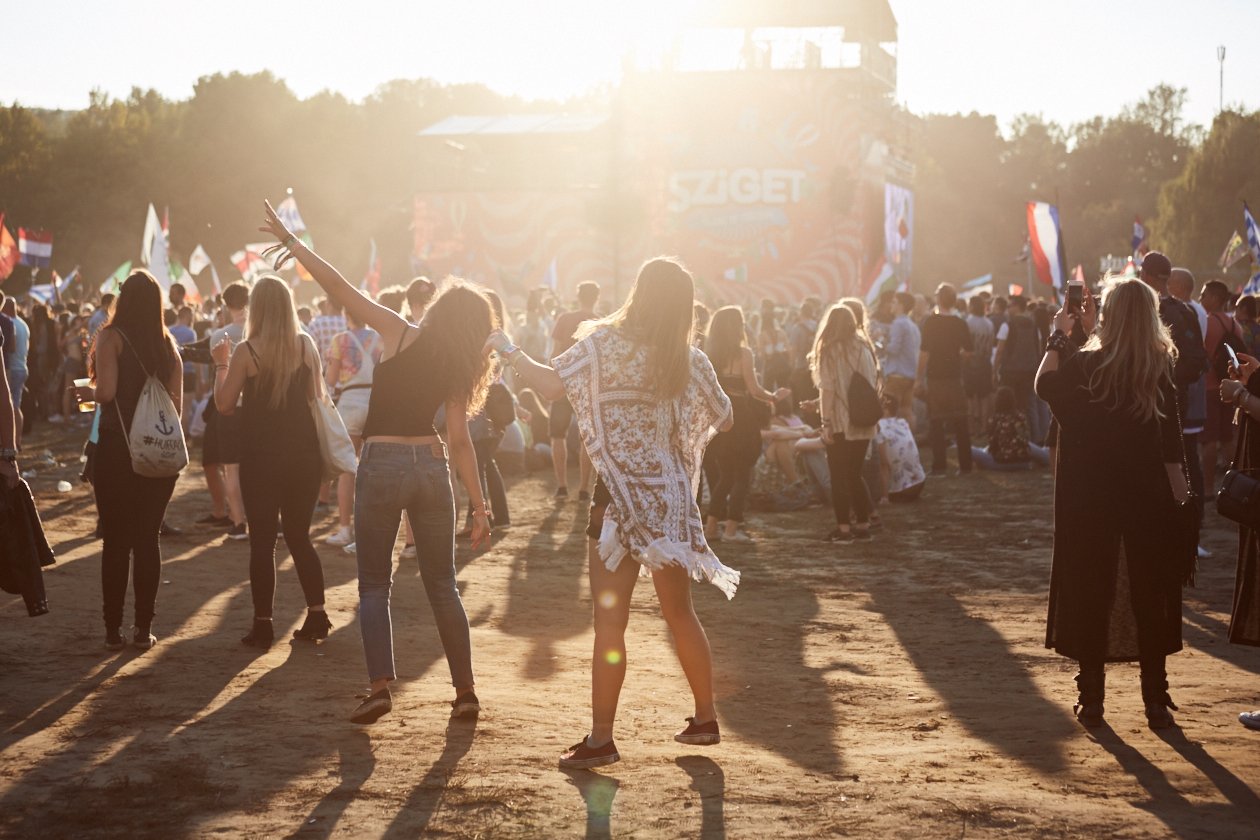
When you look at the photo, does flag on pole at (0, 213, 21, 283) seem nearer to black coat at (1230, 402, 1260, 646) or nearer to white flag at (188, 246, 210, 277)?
white flag at (188, 246, 210, 277)

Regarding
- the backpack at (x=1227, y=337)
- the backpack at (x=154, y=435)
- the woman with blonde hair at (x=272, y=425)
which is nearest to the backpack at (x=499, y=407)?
the woman with blonde hair at (x=272, y=425)

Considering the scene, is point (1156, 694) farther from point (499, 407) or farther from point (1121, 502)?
point (499, 407)

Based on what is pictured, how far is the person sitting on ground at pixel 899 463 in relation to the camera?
1491cm

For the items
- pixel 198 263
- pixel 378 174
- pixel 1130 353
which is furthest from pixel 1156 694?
pixel 378 174

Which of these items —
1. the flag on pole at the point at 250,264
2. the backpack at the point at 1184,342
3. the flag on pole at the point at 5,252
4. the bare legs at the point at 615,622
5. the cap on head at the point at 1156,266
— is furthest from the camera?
the flag on pole at the point at 250,264

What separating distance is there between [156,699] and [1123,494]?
421 centimetres

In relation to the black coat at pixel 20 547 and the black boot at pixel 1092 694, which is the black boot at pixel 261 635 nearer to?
the black coat at pixel 20 547

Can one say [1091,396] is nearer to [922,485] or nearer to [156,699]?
[156,699]

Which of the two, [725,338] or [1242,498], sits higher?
[725,338]

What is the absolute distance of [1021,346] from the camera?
61.8 ft

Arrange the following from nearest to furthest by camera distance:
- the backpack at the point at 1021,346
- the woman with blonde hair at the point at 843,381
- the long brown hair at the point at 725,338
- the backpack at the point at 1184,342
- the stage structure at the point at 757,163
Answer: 1. the backpack at the point at 1184,342
2. the long brown hair at the point at 725,338
3. the woman with blonde hair at the point at 843,381
4. the backpack at the point at 1021,346
5. the stage structure at the point at 757,163

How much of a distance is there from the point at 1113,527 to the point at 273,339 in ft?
13.6

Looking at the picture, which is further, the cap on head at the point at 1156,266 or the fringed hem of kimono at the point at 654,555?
the cap on head at the point at 1156,266

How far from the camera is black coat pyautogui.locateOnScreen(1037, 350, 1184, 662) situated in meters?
6.43
